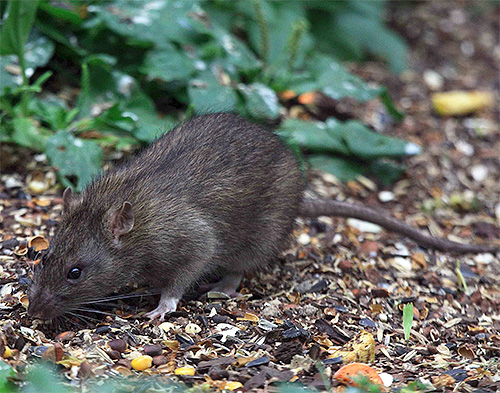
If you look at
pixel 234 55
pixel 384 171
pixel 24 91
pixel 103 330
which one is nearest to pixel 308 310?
pixel 103 330

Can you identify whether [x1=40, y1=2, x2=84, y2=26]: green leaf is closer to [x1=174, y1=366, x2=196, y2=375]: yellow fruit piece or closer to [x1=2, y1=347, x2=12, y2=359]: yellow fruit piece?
[x1=2, y1=347, x2=12, y2=359]: yellow fruit piece

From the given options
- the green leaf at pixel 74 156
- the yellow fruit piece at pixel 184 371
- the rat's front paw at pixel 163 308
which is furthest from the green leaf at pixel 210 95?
the yellow fruit piece at pixel 184 371

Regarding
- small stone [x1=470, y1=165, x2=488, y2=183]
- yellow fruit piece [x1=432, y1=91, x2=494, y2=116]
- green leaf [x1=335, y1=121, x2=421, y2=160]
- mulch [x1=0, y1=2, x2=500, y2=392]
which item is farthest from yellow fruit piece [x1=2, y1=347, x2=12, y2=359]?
yellow fruit piece [x1=432, y1=91, x2=494, y2=116]

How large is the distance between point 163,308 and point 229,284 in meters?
Result: 0.73

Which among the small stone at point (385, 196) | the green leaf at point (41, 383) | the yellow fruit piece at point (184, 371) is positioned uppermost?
the green leaf at point (41, 383)

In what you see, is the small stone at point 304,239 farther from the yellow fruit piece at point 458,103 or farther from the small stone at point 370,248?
the yellow fruit piece at point 458,103

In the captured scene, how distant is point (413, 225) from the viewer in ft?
25.4

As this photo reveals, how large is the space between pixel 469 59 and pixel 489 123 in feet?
6.26

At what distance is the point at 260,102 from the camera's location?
25.1ft

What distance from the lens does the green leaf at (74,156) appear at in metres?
6.67

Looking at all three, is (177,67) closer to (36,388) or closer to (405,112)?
(405,112)

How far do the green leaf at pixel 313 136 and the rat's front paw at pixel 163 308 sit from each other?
9.76 ft

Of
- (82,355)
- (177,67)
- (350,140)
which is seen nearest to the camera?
(82,355)

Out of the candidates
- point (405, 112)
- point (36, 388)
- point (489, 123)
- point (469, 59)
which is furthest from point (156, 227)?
point (469, 59)
